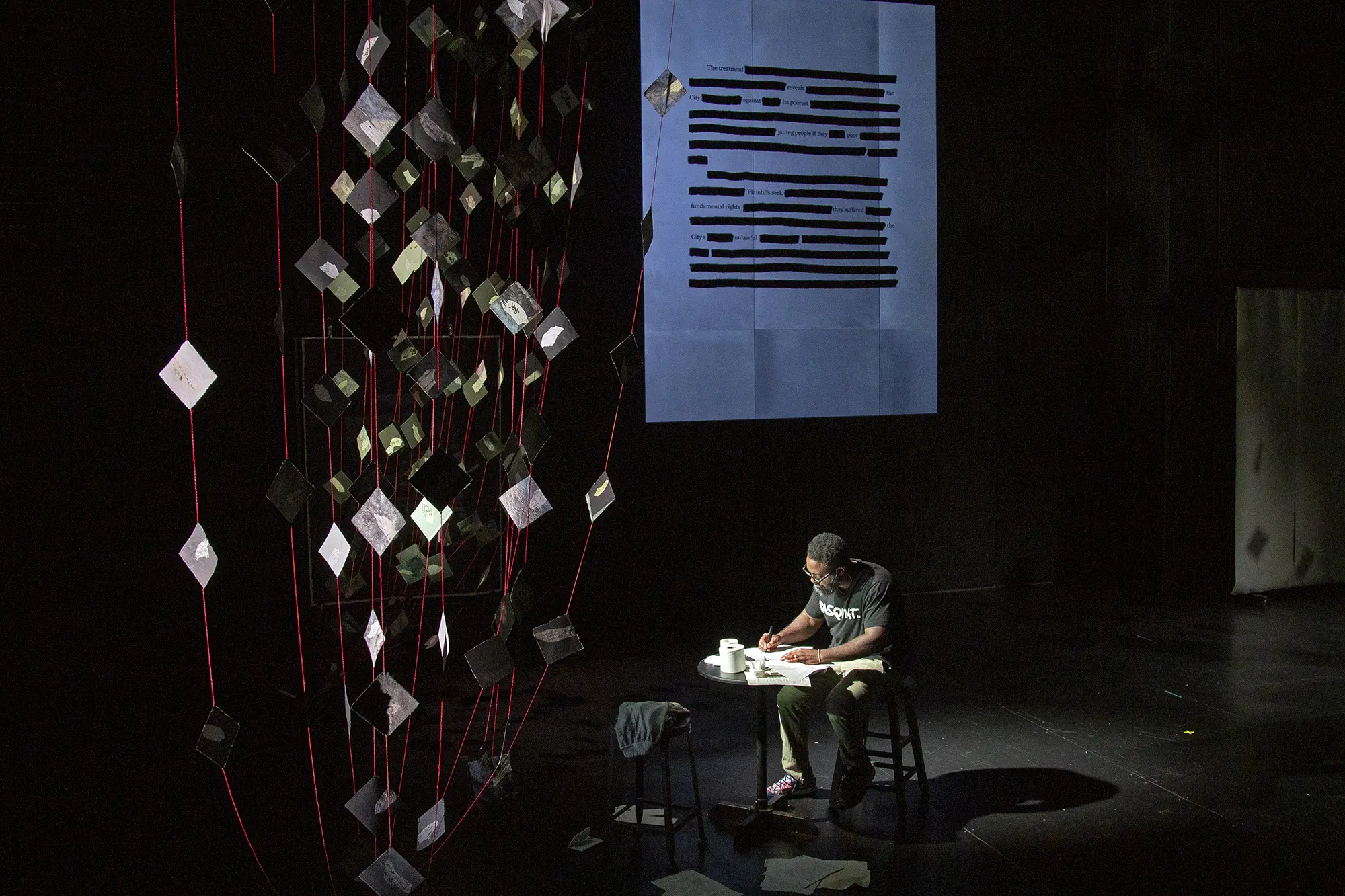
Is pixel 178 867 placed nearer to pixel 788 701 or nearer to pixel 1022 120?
pixel 788 701

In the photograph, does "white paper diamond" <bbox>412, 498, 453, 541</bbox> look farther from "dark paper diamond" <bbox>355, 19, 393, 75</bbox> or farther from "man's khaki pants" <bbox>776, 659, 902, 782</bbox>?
"man's khaki pants" <bbox>776, 659, 902, 782</bbox>

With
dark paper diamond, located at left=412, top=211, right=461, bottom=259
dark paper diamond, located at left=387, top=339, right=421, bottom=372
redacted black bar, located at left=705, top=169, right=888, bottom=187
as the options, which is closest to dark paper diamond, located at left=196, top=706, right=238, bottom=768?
dark paper diamond, located at left=387, top=339, right=421, bottom=372

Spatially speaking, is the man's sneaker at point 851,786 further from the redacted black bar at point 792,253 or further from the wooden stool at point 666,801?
the redacted black bar at point 792,253

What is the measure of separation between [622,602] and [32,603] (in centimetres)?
289

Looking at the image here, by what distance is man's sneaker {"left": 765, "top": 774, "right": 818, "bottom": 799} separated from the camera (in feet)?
12.1

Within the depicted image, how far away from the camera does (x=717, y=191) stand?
20.3ft

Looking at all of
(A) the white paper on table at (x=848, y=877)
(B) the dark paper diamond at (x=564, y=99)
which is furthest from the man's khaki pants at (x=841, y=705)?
(B) the dark paper diamond at (x=564, y=99)

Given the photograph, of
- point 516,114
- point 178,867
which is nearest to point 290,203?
point 178,867

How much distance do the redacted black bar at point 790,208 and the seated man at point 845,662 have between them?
3.01m

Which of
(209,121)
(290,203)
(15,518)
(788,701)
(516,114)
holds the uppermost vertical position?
(209,121)

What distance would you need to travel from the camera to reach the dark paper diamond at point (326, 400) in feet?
5.93

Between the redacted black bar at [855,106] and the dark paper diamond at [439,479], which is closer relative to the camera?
the dark paper diamond at [439,479]

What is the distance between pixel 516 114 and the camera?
193cm

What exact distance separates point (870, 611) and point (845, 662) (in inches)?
7.4
